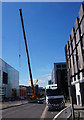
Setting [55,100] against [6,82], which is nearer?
[55,100]

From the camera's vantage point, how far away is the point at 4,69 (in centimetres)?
8056

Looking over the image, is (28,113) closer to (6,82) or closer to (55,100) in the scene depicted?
(55,100)

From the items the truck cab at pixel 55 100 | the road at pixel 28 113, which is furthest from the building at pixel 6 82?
the truck cab at pixel 55 100

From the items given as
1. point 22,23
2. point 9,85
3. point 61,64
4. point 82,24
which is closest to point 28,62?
point 22,23

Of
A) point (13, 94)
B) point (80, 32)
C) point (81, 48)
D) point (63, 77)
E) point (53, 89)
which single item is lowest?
point (13, 94)

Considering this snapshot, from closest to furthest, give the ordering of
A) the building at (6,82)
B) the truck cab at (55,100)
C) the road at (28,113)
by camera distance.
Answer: the road at (28,113)
the truck cab at (55,100)
the building at (6,82)

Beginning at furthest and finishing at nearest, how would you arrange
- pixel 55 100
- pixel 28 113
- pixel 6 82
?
pixel 6 82
pixel 55 100
pixel 28 113

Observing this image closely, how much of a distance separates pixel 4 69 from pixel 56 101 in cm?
6402

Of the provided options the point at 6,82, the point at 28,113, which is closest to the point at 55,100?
the point at 28,113

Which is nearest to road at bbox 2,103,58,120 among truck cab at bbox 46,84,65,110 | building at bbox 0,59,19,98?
truck cab at bbox 46,84,65,110

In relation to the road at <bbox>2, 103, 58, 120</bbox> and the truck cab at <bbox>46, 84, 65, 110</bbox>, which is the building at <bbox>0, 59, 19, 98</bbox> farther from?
the truck cab at <bbox>46, 84, 65, 110</bbox>

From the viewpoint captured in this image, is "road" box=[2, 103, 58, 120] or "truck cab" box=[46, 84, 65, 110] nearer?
"road" box=[2, 103, 58, 120]

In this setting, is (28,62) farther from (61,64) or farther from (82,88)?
(61,64)

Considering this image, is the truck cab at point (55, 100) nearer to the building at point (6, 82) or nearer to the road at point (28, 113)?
the road at point (28, 113)
